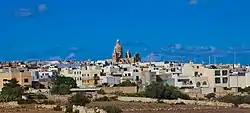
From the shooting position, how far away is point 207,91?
290ft

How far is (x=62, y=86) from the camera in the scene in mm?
88875

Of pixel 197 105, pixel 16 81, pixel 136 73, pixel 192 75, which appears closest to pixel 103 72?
pixel 136 73

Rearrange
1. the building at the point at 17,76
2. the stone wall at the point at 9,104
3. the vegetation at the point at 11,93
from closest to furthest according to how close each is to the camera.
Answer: the stone wall at the point at 9,104 < the vegetation at the point at 11,93 < the building at the point at 17,76

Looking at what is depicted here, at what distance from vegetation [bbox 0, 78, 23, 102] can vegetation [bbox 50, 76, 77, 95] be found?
19.5 feet

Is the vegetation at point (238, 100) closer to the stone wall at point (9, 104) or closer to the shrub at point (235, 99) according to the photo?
the shrub at point (235, 99)

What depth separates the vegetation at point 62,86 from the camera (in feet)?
286

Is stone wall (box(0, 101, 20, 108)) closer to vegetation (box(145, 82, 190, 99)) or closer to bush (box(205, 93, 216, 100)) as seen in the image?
vegetation (box(145, 82, 190, 99))

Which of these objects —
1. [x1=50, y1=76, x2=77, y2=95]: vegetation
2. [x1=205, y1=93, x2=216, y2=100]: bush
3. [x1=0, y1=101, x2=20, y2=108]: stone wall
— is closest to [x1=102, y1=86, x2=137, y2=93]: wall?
[x1=50, y1=76, x2=77, y2=95]: vegetation

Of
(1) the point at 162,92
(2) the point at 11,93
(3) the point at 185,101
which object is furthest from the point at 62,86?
(3) the point at 185,101

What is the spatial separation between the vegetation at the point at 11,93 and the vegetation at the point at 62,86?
19.5 ft

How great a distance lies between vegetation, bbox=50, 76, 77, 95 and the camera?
87125 millimetres

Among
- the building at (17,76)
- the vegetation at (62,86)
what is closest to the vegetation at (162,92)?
the vegetation at (62,86)

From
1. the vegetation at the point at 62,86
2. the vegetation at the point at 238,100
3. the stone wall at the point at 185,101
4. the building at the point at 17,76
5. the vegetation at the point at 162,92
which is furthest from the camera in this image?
the building at the point at 17,76

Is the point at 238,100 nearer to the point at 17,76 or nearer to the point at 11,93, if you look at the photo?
the point at 11,93
